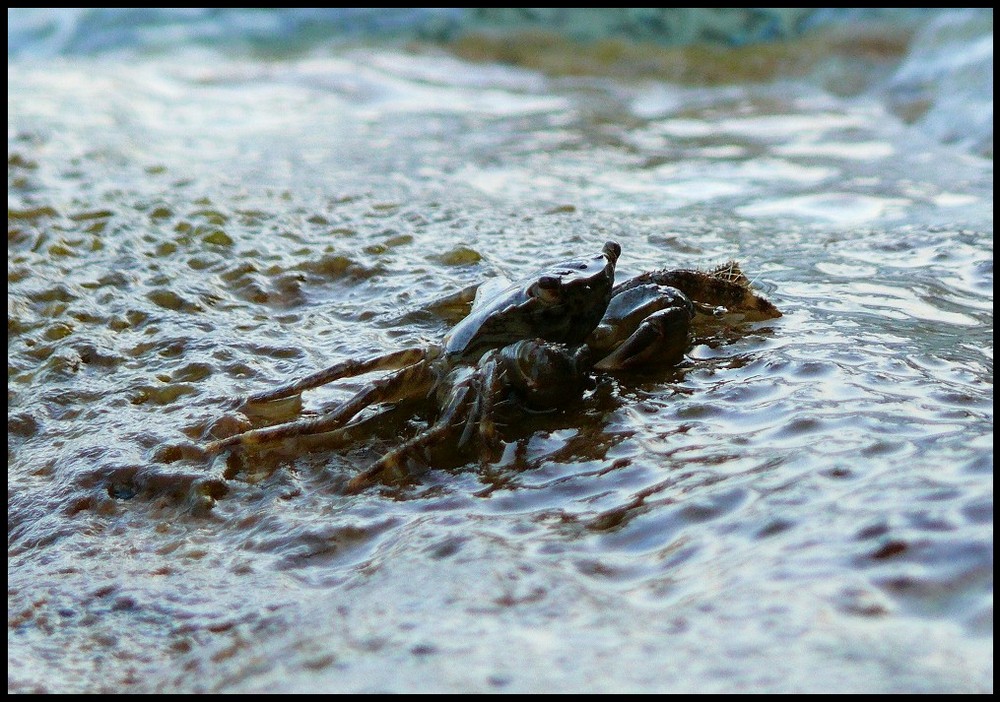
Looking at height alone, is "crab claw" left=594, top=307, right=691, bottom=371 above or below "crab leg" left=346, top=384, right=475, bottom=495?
above

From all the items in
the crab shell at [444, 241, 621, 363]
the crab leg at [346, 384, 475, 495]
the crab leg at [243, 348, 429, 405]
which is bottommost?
the crab leg at [346, 384, 475, 495]

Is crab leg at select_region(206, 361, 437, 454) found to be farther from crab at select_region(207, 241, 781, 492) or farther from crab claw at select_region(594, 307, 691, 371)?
crab claw at select_region(594, 307, 691, 371)

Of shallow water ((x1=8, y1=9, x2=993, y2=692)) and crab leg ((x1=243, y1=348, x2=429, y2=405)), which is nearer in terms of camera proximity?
shallow water ((x1=8, y1=9, x2=993, y2=692))

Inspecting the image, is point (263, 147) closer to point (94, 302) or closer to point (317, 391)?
point (94, 302)

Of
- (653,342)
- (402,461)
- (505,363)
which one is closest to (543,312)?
(505,363)

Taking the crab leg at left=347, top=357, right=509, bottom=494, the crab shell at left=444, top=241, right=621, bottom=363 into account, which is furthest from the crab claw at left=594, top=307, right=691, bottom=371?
the crab leg at left=347, top=357, right=509, bottom=494

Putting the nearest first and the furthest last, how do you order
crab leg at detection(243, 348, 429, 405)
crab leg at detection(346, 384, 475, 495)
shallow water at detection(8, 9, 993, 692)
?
shallow water at detection(8, 9, 993, 692) < crab leg at detection(346, 384, 475, 495) < crab leg at detection(243, 348, 429, 405)

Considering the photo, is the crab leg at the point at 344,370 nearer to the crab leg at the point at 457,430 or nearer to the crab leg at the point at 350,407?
the crab leg at the point at 350,407
